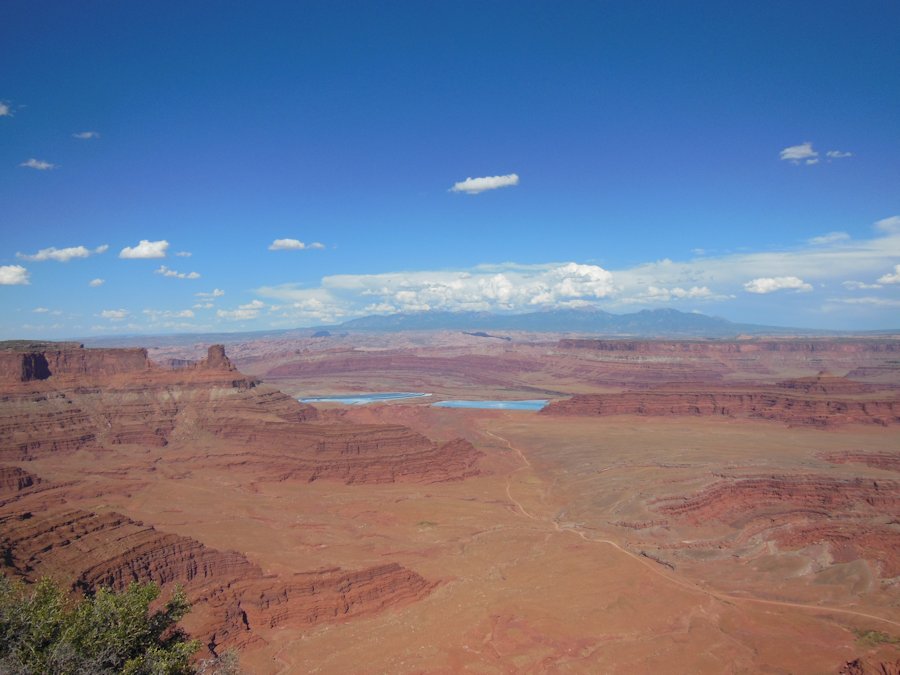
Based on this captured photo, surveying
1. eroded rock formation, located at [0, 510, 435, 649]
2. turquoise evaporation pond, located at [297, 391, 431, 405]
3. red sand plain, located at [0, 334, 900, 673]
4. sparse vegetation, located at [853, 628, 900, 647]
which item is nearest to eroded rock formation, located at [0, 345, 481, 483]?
red sand plain, located at [0, 334, 900, 673]

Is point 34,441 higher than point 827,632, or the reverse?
point 34,441

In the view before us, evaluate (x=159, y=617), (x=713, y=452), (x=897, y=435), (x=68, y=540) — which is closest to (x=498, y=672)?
(x=159, y=617)

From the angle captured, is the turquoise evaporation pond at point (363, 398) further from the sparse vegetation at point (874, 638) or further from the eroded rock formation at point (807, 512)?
the sparse vegetation at point (874, 638)

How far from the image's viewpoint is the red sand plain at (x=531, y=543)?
32062mm

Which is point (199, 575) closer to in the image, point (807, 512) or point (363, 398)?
point (807, 512)

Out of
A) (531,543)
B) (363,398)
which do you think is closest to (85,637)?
(531,543)

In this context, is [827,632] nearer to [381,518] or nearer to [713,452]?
[381,518]

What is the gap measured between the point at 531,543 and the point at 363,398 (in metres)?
117

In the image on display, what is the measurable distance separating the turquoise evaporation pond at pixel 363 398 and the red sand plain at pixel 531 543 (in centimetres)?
6032

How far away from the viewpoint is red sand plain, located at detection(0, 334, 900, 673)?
32.1m

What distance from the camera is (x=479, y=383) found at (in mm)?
190500

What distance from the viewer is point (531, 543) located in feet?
158

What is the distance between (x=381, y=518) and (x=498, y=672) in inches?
1032

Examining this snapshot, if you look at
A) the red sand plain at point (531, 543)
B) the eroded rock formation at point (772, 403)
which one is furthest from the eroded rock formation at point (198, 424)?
the eroded rock formation at point (772, 403)
